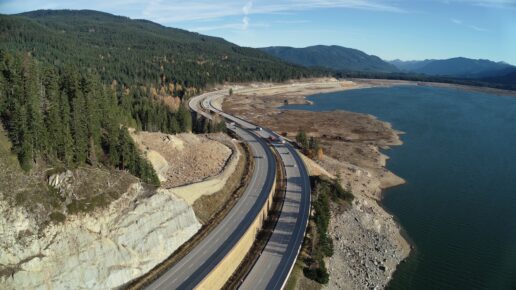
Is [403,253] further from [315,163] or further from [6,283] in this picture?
[6,283]

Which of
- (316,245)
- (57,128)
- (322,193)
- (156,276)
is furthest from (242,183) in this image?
(57,128)

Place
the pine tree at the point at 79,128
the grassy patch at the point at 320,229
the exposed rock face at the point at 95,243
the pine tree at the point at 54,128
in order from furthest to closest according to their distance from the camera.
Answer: the grassy patch at the point at 320,229 < the pine tree at the point at 79,128 < the pine tree at the point at 54,128 < the exposed rock face at the point at 95,243

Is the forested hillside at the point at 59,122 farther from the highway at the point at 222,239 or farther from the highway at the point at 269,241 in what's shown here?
the highway at the point at 269,241

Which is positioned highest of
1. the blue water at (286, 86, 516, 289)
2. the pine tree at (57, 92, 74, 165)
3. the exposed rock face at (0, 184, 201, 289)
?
the pine tree at (57, 92, 74, 165)

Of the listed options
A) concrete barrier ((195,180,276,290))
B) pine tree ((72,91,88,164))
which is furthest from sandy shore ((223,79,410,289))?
pine tree ((72,91,88,164))

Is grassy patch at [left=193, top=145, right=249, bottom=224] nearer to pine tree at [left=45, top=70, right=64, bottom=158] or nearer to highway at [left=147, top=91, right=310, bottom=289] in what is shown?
highway at [left=147, top=91, right=310, bottom=289]

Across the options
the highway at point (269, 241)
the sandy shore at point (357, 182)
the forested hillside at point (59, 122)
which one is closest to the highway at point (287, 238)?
the highway at point (269, 241)
